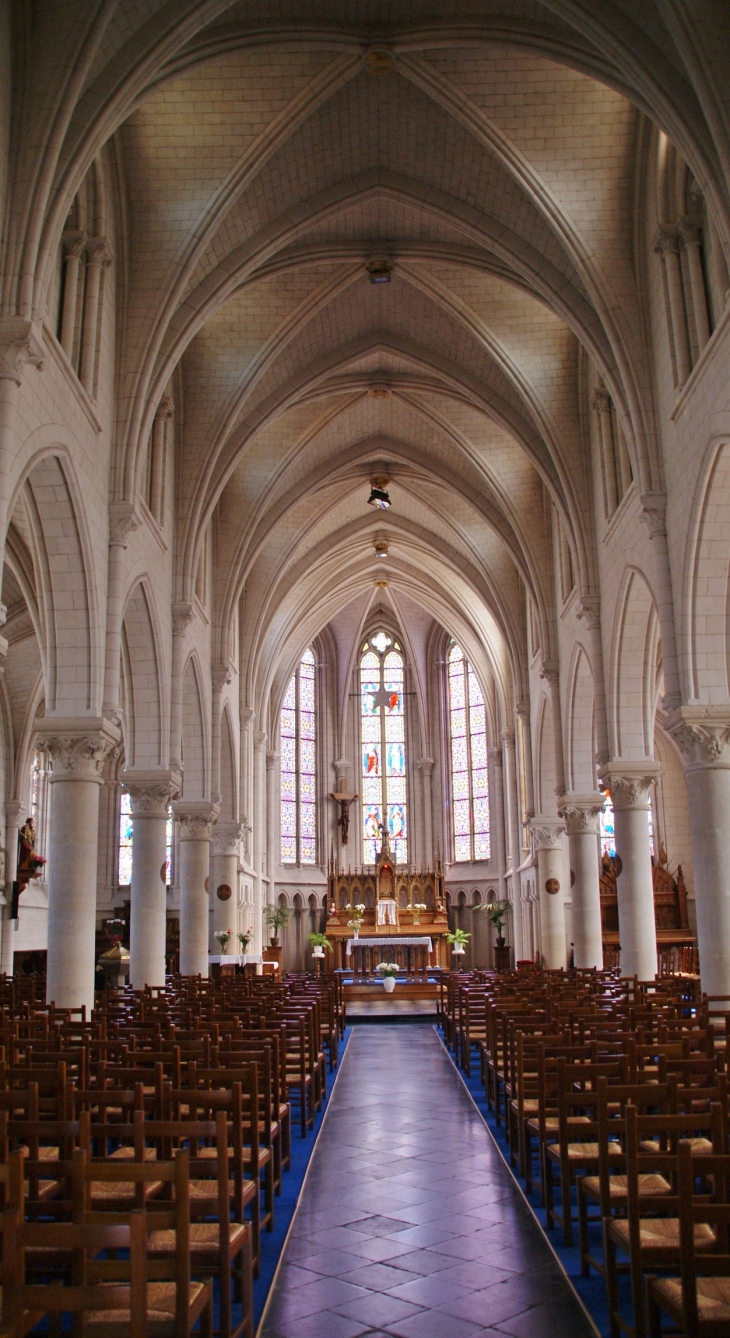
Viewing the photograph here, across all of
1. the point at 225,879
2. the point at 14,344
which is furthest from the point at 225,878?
the point at 14,344

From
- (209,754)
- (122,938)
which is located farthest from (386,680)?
(209,754)

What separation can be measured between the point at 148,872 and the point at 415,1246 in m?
13.7

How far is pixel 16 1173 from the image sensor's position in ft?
13.3

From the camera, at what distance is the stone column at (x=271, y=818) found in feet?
129

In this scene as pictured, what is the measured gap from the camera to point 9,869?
96.5ft

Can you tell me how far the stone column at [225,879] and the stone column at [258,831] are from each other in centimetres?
562

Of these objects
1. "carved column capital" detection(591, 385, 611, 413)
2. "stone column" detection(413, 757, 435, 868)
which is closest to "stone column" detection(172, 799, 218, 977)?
"carved column capital" detection(591, 385, 611, 413)

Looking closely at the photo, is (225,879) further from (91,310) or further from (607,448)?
(91,310)

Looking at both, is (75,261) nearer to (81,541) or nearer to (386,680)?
(81,541)

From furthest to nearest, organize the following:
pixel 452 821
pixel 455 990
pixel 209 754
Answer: pixel 452 821 → pixel 209 754 → pixel 455 990

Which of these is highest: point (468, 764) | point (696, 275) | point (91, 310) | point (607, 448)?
point (696, 275)

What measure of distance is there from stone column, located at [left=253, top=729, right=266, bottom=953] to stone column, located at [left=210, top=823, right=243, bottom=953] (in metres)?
5.62

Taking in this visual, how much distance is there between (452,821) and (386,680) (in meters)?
6.41

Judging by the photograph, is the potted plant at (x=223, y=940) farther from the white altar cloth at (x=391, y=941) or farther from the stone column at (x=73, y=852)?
the stone column at (x=73, y=852)
